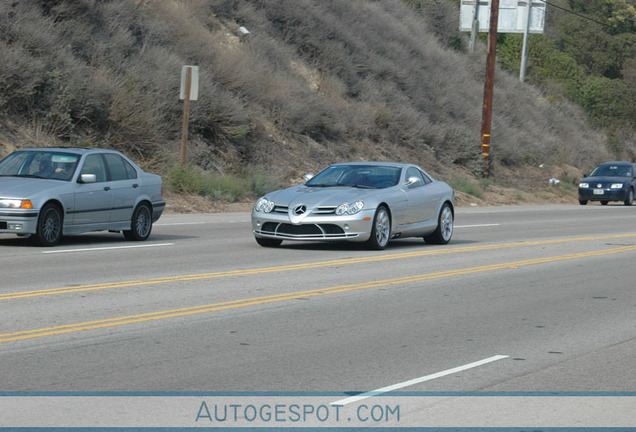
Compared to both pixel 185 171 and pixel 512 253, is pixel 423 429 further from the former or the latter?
pixel 185 171

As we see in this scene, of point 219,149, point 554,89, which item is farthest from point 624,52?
point 219,149

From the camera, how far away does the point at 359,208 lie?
607 inches

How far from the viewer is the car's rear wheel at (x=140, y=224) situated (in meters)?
16.6

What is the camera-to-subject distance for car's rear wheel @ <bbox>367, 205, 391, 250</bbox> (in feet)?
51.6

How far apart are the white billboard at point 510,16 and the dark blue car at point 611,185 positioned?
15321 millimetres

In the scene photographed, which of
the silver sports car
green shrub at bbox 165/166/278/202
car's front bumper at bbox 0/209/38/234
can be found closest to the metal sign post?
green shrub at bbox 165/166/278/202

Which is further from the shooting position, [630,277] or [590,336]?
[630,277]

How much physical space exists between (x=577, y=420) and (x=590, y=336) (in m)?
3.10

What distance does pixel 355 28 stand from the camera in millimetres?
43781

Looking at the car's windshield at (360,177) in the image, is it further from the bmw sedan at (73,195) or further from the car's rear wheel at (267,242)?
the bmw sedan at (73,195)

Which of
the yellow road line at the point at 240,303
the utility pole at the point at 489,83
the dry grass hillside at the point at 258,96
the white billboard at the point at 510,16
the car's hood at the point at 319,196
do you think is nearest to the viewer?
the yellow road line at the point at 240,303

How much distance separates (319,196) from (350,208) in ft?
1.92

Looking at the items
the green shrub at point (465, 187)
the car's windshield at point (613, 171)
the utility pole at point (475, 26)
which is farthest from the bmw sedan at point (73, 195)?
the utility pole at point (475, 26)

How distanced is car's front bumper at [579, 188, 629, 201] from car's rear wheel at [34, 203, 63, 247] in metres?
27.2
